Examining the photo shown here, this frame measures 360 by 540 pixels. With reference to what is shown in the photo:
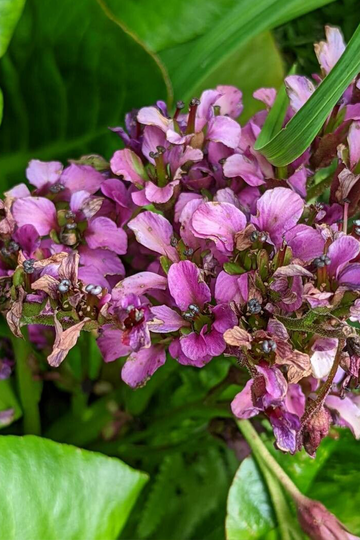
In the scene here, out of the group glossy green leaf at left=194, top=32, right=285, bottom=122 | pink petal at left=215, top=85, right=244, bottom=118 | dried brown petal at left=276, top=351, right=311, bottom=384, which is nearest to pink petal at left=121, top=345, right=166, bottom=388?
dried brown petal at left=276, top=351, right=311, bottom=384

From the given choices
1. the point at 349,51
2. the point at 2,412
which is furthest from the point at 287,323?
the point at 2,412

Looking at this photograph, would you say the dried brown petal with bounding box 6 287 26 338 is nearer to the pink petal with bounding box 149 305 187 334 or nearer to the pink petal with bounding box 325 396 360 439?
the pink petal with bounding box 149 305 187 334

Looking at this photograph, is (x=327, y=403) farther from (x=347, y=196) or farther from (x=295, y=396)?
(x=347, y=196)

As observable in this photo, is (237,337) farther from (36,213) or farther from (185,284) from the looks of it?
(36,213)

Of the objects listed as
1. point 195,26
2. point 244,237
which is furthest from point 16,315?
point 195,26

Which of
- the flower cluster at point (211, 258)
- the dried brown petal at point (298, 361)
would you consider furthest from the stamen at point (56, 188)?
the dried brown petal at point (298, 361)
